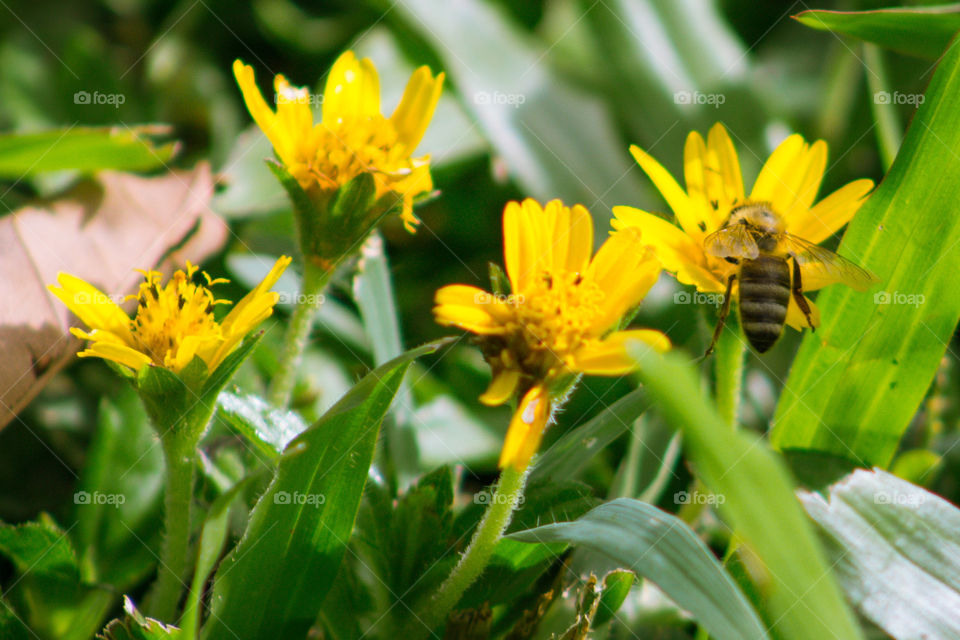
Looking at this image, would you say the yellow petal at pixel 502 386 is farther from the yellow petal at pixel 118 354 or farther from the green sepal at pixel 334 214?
the yellow petal at pixel 118 354

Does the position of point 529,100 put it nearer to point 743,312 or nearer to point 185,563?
point 743,312

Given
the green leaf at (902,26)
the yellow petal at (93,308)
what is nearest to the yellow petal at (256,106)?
the yellow petal at (93,308)

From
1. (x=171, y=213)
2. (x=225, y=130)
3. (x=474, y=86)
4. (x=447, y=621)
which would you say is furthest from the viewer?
(x=225, y=130)

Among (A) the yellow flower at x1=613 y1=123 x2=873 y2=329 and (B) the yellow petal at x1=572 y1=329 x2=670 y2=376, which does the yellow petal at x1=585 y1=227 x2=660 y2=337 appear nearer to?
(B) the yellow petal at x1=572 y1=329 x2=670 y2=376

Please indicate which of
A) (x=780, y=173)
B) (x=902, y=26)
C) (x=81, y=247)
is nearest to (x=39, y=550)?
(x=81, y=247)

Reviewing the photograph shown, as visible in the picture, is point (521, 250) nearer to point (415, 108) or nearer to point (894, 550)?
point (415, 108)

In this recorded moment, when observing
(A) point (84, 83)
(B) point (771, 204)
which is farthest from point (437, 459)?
(A) point (84, 83)

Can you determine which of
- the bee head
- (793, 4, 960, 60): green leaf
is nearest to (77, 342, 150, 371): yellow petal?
the bee head
